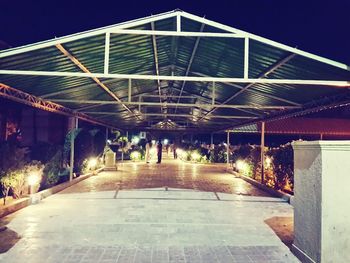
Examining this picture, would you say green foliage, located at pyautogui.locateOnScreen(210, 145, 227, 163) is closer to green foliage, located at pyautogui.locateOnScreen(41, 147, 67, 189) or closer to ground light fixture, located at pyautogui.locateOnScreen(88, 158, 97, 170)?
ground light fixture, located at pyautogui.locateOnScreen(88, 158, 97, 170)

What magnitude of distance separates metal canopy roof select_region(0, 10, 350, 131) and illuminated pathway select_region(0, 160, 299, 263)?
311 cm

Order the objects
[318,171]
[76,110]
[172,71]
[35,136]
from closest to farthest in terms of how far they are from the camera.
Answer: [318,171] → [172,71] → [76,110] → [35,136]

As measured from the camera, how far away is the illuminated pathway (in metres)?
4.53

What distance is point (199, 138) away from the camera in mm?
36375

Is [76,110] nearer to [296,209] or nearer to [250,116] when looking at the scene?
[250,116]

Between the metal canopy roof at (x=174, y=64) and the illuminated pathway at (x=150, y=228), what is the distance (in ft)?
10.2

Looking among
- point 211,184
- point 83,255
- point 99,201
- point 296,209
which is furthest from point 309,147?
point 211,184

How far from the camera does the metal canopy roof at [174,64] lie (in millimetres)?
5633

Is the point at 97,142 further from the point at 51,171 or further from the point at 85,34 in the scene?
the point at 85,34

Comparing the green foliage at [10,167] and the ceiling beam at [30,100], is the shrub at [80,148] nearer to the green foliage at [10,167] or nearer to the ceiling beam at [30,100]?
the ceiling beam at [30,100]

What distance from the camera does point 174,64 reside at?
30.2ft

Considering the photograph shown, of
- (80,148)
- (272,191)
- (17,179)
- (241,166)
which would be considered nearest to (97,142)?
(80,148)

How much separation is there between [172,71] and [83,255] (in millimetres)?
7059

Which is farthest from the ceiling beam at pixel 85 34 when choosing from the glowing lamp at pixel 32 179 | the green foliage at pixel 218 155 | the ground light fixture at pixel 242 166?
the green foliage at pixel 218 155
